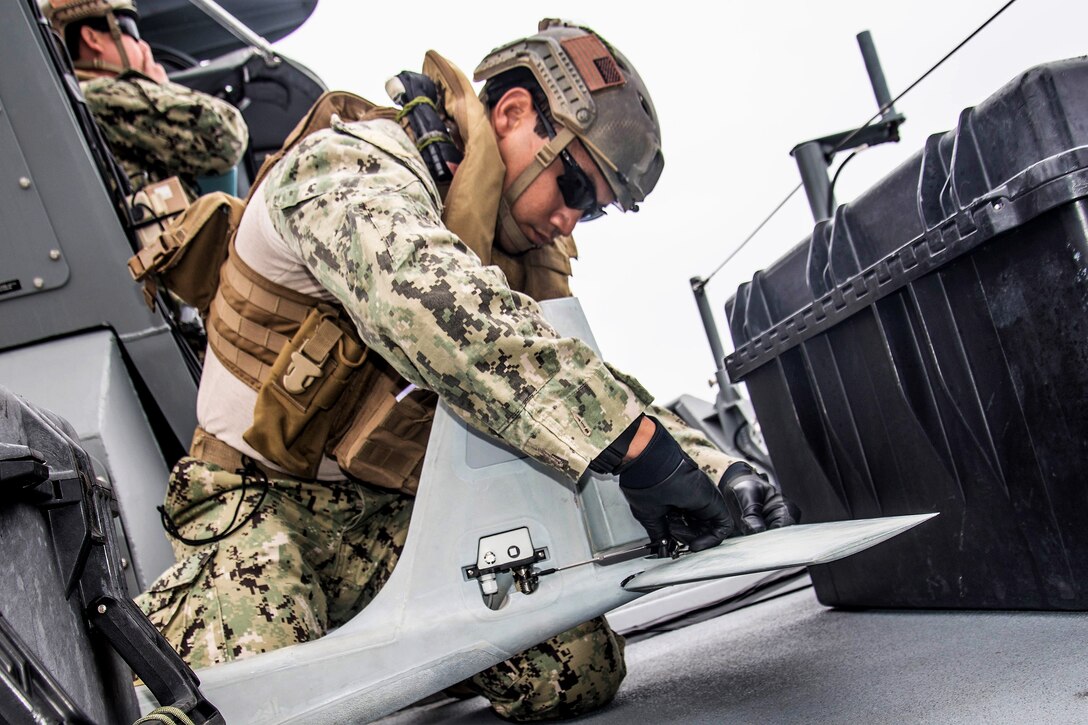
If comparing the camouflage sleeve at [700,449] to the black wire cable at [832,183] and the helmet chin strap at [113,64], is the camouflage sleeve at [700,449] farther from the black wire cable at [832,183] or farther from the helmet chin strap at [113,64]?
the helmet chin strap at [113,64]

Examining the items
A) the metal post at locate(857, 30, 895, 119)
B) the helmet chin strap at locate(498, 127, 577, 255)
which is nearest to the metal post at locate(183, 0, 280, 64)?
the helmet chin strap at locate(498, 127, 577, 255)

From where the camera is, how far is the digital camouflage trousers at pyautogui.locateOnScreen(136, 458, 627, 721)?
156 cm

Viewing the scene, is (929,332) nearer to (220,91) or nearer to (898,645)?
(898,645)

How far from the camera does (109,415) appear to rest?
1947mm

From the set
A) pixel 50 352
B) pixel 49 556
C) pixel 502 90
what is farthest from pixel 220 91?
pixel 49 556

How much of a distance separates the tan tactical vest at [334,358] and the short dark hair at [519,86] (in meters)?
0.08

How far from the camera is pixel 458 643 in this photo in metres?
1.37

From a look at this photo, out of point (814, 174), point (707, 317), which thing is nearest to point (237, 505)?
point (814, 174)

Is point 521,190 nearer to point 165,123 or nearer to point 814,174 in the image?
point 814,174

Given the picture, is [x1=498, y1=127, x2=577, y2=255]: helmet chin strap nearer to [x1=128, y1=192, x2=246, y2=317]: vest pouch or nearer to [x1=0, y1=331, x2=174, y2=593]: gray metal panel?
[x1=128, y1=192, x2=246, y2=317]: vest pouch

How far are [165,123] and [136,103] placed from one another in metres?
0.09

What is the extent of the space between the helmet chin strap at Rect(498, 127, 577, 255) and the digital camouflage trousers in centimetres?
58

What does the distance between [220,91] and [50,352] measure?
1.72 m

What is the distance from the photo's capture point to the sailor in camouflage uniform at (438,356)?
126 centimetres
